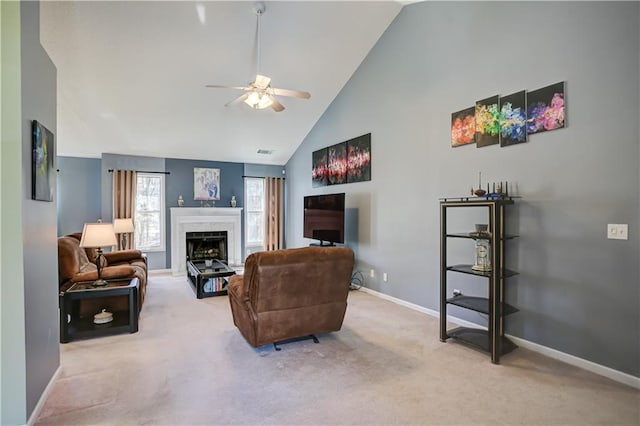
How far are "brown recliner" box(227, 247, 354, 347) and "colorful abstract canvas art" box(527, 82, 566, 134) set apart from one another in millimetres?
2138

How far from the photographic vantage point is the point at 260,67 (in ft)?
15.9

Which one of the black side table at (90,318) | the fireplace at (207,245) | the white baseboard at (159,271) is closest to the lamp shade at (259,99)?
the black side table at (90,318)

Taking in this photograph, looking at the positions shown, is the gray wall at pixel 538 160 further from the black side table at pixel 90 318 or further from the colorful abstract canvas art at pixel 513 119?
the black side table at pixel 90 318

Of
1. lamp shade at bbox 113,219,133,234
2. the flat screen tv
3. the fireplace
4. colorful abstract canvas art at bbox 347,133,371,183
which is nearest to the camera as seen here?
colorful abstract canvas art at bbox 347,133,371,183

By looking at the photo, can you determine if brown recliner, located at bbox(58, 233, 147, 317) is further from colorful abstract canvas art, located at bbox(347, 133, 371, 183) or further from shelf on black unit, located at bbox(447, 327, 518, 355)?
shelf on black unit, located at bbox(447, 327, 518, 355)

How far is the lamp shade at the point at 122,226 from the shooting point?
19.8ft

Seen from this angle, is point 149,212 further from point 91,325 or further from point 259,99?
point 259,99

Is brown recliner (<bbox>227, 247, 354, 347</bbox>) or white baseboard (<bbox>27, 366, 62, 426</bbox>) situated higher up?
brown recliner (<bbox>227, 247, 354, 347</bbox>)

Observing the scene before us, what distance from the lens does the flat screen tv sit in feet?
17.5

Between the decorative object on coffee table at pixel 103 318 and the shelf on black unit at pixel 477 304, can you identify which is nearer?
the shelf on black unit at pixel 477 304

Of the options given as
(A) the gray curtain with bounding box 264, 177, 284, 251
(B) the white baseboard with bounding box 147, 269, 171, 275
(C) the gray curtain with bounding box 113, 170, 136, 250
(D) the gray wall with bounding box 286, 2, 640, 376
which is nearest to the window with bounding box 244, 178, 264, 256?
(A) the gray curtain with bounding box 264, 177, 284, 251

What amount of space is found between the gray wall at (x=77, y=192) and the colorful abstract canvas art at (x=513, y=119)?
7.67 meters

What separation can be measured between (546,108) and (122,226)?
6724mm

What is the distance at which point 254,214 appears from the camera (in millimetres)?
7930
